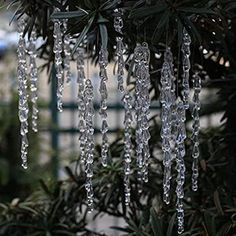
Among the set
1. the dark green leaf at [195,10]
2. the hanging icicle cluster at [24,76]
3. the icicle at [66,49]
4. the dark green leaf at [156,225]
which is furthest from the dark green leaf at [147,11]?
Answer: the dark green leaf at [156,225]

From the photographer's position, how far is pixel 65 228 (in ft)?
6.25

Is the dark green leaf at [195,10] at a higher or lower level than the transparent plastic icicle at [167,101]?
higher

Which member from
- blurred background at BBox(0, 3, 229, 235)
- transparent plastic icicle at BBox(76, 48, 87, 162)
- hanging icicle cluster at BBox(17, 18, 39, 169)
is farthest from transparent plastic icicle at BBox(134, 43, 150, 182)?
blurred background at BBox(0, 3, 229, 235)

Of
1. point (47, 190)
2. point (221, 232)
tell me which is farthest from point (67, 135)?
point (221, 232)

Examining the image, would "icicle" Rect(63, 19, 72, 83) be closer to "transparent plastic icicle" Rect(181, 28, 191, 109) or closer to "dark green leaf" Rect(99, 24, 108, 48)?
"dark green leaf" Rect(99, 24, 108, 48)

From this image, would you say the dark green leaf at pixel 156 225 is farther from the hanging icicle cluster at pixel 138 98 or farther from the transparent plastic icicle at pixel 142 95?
the transparent plastic icicle at pixel 142 95

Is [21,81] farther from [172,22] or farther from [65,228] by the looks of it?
[65,228]

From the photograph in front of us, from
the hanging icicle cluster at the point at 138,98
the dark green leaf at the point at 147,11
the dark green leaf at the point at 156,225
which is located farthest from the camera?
the dark green leaf at the point at 156,225

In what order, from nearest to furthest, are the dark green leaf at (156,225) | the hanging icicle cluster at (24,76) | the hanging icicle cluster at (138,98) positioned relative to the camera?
the hanging icicle cluster at (138,98) → the hanging icicle cluster at (24,76) → the dark green leaf at (156,225)

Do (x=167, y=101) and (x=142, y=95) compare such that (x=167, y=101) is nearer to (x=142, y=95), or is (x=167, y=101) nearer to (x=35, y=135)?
(x=142, y=95)

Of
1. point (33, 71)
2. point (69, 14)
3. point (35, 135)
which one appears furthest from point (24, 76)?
point (35, 135)

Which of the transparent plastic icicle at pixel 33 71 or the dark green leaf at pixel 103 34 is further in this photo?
the transparent plastic icicle at pixel 33 71

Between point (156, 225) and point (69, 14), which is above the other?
point (69, 14)

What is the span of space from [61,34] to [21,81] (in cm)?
14
